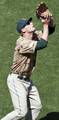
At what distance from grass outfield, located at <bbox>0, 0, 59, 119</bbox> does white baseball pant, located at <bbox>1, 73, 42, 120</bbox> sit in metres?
1.14

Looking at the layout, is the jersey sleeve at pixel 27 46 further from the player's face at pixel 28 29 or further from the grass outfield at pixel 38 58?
the grass outfield at pixel 38 58

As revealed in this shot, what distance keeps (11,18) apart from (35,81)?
11.4 ft

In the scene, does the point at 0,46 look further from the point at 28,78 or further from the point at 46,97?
the point at 28,78

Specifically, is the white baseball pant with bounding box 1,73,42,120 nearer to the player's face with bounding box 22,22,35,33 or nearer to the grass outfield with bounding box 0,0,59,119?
the player's face with bounding box 22,22,35,33

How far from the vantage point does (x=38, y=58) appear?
13.3 m

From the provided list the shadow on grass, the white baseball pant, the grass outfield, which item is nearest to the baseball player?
the white baseball pant

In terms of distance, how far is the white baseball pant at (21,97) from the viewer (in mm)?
9508

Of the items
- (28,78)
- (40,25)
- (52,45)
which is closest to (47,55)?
(52,45)

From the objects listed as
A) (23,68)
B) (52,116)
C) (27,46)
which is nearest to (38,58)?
(52,116)

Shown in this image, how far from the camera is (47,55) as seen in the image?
528 inches

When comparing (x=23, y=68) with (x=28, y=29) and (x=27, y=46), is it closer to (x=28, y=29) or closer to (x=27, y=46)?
(x=27, y=46)

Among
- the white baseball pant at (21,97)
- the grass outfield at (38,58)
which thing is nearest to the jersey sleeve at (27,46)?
the white baseball pant at (21,97)

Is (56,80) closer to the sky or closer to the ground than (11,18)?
closer to the ground

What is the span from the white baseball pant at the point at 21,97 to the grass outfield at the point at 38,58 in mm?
1144
